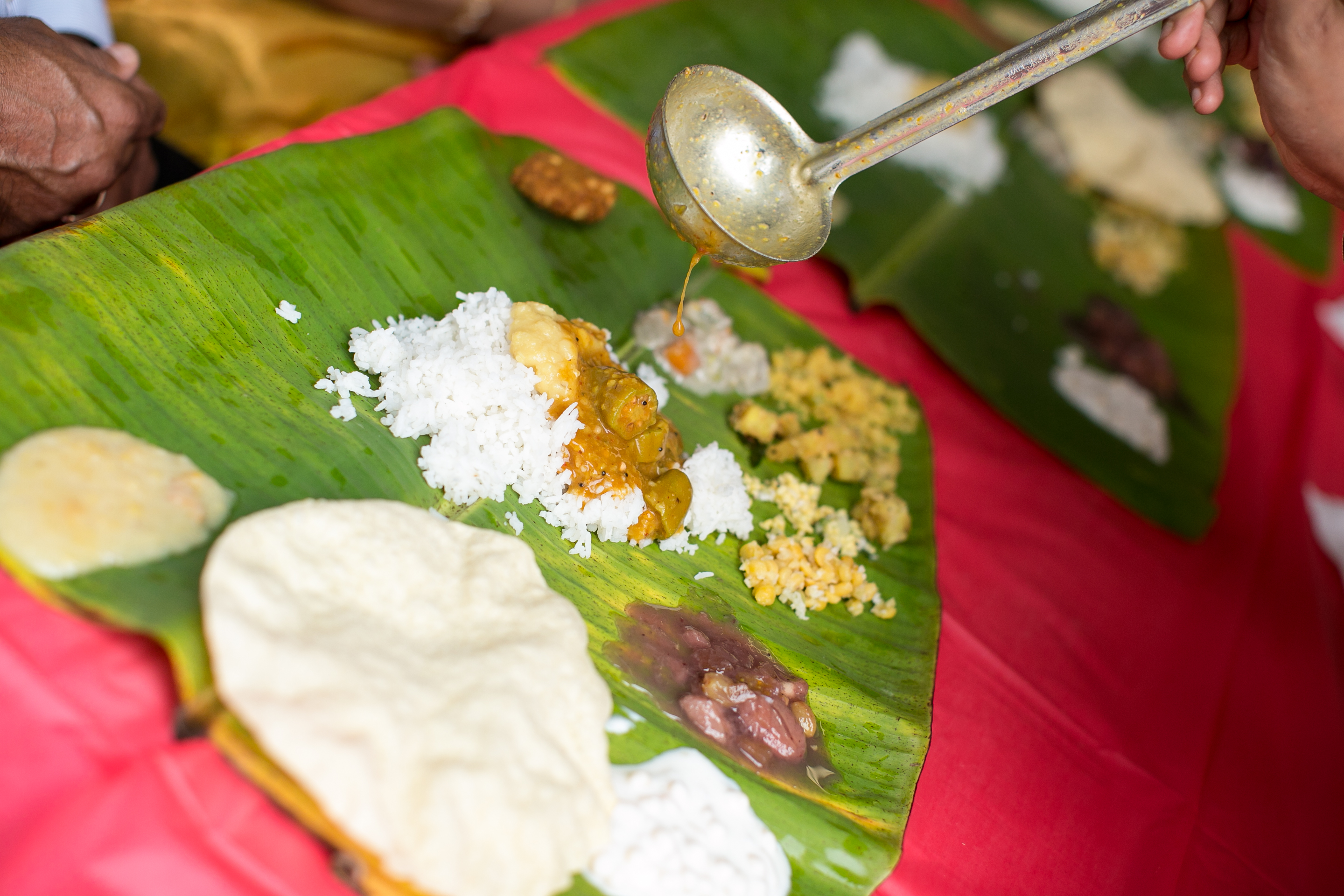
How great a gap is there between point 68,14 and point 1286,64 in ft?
10.9

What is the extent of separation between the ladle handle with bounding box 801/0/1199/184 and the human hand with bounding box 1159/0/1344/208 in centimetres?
34

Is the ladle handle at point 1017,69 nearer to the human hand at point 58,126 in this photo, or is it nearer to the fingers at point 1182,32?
the fingers at point 1182,32

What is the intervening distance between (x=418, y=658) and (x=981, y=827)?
4.81ft

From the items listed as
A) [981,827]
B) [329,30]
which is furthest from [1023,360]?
[329,30]

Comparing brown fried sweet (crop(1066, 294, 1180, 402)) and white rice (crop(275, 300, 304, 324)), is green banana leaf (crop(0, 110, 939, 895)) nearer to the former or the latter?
white rice (crop(275, 300, 304, 324))

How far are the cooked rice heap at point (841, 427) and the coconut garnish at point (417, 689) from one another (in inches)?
39.5

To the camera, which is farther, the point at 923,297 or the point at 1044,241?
the point at 1044,241

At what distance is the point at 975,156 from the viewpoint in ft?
12.7

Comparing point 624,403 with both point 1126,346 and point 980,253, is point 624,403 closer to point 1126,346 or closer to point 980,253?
point 980,253

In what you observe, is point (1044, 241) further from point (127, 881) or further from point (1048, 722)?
point (127, 881)

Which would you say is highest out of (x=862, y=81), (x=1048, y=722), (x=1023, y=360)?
(x=862, y=81)

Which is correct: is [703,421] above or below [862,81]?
below

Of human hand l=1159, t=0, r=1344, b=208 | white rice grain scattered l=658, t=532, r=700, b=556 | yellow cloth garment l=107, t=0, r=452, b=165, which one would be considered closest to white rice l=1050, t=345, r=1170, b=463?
human hand l=1159, t=0, r=1344, b=208

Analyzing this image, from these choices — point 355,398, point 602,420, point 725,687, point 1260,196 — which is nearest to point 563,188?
point 602,420
